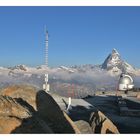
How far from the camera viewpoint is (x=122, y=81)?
66.4 m

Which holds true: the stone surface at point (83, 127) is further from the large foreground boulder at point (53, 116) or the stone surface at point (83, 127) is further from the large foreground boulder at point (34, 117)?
the large foreground boulder at point (34, 117)

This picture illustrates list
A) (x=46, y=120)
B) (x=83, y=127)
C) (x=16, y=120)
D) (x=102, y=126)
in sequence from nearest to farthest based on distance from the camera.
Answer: (x=16, y=120) → (x=46, y=120) → (x=83, y=127) → (x=102, y=126)

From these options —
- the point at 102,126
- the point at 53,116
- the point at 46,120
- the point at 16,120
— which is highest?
the point at 16,120

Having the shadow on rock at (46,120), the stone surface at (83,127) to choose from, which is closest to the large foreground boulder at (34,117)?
the shadow on rock at (46,120)

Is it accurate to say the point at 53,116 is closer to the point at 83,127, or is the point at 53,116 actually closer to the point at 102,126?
the point at 83,127

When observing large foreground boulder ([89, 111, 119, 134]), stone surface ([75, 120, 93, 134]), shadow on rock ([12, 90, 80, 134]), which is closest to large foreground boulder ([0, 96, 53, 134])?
shadow on rock ([12, 90, 80, 134])

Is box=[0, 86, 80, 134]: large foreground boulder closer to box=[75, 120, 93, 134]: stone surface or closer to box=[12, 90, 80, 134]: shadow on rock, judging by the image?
box=[12, 90, 80, 134]: shadow on rock

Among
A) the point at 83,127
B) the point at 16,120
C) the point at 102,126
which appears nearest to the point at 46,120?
the point at 83,127

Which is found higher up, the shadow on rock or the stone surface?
the shadow on rock

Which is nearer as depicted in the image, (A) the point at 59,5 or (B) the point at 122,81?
(A) the point at 59,5
